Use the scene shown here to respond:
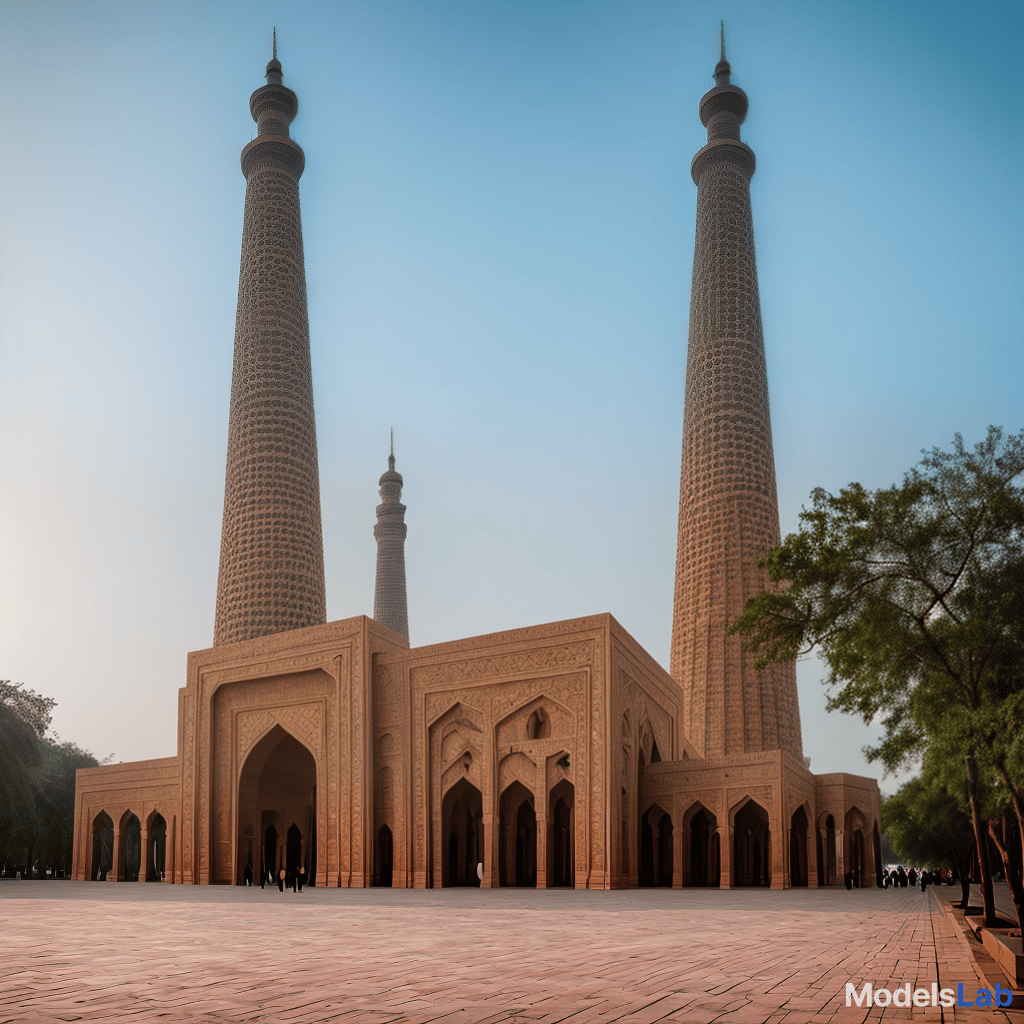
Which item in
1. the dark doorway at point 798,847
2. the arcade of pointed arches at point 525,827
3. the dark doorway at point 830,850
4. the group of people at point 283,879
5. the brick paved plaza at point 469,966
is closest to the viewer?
the brick paved plaza at point 469,966

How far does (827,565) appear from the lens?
10.2 m

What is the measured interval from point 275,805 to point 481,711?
9.03 meters

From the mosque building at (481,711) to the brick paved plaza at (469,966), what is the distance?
33.2ft

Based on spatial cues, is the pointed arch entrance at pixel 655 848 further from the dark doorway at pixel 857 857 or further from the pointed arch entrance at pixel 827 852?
the dark doorway at pixel 857 857

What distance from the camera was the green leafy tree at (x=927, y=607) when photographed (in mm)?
8938

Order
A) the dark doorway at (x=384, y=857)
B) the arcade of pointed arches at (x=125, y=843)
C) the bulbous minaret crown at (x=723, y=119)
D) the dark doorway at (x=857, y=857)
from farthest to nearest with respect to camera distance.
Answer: the bulbous minaret crown at (x=723, y=119) → the arcade of pointed arches at (x=125, y=843) → the dark doorway at (x=857, y=857) → the dark doorway at (x=384, y=857)

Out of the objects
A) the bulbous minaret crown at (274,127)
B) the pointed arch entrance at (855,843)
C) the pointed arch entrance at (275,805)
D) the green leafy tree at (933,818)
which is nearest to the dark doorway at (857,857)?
the pointed arch entrance at (855,843)

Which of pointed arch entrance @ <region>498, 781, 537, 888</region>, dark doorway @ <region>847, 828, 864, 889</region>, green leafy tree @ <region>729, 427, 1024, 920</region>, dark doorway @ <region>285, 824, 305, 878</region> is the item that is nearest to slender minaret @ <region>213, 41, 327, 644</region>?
dark doorway @ <region>285, 824, 305, 878</region>

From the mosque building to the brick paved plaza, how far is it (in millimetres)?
10109

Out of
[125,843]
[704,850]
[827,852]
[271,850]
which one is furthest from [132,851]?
[827,852]

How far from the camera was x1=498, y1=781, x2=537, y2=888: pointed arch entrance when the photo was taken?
83.7 ft

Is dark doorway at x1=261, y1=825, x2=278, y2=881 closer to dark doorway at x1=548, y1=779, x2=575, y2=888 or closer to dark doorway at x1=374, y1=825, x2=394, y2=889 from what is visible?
dark doorway at x1=374, y1=825, x2=394, y2=889

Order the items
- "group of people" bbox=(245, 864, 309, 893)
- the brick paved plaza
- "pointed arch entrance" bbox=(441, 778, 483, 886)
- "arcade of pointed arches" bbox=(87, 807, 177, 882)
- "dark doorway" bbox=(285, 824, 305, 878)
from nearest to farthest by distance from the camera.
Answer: the brick paved plaza, "group of people" bbox=(245, 864, 309, 893), "pointed arch entrance" bbox=(441, 778, 483, 886), "arcade of pointed arches" bbox=(87, 807, 177, 882), "dark doorway" bbox=(285, 824, 305, 878)

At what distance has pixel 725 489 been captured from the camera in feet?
121
